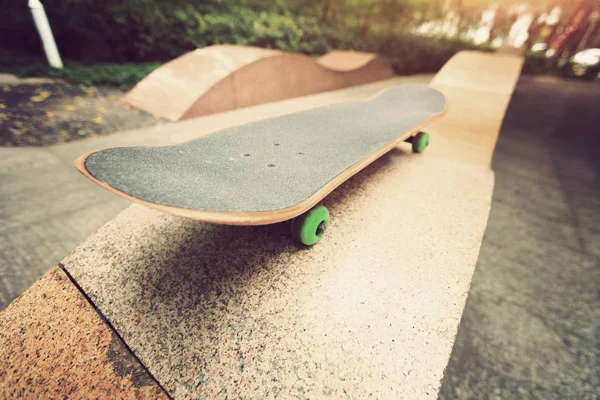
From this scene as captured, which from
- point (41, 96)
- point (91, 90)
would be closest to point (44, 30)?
point (91, 90)

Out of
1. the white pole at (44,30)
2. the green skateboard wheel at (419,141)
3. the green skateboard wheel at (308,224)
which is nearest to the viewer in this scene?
the green skateboard wheel at (308,224)

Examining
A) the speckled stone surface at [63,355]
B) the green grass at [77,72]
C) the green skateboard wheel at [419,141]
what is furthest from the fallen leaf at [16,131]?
the green skateboard wheel at [419,141]

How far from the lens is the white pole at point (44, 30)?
4758mm

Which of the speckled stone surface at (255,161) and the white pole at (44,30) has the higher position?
the white pole at (44,30)

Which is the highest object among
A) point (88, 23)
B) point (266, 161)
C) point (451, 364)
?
point (88, 23)

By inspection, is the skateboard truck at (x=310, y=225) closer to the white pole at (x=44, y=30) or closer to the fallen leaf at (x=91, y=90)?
the fallen leaf at (x=91, y=90)

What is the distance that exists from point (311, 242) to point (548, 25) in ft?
60.8

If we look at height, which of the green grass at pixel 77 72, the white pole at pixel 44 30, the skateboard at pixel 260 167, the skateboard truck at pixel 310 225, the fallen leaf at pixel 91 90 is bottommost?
the skateboard truck at pixel 310 225

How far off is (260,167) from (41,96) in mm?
4432

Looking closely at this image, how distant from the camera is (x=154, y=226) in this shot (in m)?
2.14

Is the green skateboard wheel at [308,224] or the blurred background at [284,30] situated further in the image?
the blurred background at [284,30]

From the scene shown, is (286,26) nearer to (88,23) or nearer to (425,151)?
(88,23)

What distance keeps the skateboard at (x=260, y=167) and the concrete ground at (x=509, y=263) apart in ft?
3.80

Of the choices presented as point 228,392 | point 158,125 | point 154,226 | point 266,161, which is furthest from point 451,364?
point 158,125
